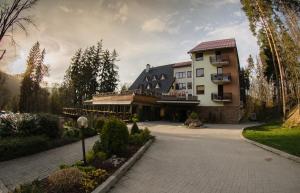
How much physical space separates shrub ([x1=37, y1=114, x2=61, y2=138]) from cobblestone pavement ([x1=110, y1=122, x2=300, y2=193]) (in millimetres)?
5603

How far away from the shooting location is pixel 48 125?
14.5m

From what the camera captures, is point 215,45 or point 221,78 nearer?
point 221,78

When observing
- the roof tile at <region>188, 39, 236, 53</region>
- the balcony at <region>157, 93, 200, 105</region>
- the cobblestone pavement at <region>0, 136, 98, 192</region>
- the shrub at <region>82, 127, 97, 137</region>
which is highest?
the roof tile at <region>188, 39, 236, 53</region>

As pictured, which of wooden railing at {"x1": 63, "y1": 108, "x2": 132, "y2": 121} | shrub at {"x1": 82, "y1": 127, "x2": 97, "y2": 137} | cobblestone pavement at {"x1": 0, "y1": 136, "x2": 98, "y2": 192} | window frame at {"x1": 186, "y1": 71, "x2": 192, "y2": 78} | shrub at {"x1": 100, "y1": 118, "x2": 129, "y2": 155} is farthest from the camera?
window frame at {"x1": 186, "y1": 71, "x2": 192, "y2": 78}

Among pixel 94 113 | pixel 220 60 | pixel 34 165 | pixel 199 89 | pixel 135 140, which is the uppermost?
pixel 220 60

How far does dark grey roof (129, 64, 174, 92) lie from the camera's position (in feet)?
162

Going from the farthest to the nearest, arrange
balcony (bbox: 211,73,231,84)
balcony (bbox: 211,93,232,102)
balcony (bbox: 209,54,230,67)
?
1. balcony (bbox: 209,54,230,67)
2. balcony (bbox: 211,73,231,84)
3. balcony (bbox: 211,93,232,102)

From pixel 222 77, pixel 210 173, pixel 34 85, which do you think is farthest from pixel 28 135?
pixel 34 85

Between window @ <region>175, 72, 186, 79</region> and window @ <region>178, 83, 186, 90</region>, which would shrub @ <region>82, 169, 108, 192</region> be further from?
window @ <region>175, 72, 186, 79</region>

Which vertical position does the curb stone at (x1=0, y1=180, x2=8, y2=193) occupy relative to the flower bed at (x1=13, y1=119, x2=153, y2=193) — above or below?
below

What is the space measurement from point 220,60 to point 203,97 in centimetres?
612

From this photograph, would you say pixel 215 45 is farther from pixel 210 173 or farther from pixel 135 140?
pixel 210 173

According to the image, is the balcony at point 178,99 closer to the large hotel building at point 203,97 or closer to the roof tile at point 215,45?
the large hotel building at point 203,97

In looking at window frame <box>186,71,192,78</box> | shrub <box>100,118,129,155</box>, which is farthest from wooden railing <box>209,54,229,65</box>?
shrub <box>100,118,129,155</box>
